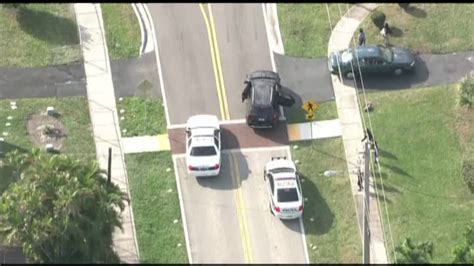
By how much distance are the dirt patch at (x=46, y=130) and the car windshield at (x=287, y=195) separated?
10.1 meters

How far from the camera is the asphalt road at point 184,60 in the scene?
47.8 meters

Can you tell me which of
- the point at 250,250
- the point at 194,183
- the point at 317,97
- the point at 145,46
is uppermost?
the point at 145,46

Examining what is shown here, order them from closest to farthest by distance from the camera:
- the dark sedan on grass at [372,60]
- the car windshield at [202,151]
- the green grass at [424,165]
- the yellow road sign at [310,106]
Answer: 1. the green grass at [424,165]
2. the car windshield at [202,151]
3. the yellow road sign at [310,106]
4. the dark sedan on grass at [372,60]

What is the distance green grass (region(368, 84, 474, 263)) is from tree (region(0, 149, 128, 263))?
12185mm

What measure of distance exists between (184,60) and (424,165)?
12.4m

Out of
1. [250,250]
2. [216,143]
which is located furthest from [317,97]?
[250,250]

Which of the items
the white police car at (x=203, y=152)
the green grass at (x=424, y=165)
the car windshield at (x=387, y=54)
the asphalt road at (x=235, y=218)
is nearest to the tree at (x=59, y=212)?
the asphalt road at (x=235, y=218)

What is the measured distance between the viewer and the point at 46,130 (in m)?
46.2

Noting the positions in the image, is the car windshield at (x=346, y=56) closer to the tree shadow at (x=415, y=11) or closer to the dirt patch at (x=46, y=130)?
the tree shadow at (x=415, y=11)

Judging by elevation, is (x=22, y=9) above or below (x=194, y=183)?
above

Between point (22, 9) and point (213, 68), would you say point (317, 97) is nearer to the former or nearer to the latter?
point (213, 68)

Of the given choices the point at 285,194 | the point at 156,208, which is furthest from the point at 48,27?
the point at 285,194

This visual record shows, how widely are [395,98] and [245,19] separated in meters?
8.66

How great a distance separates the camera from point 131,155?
4584 centimetres
